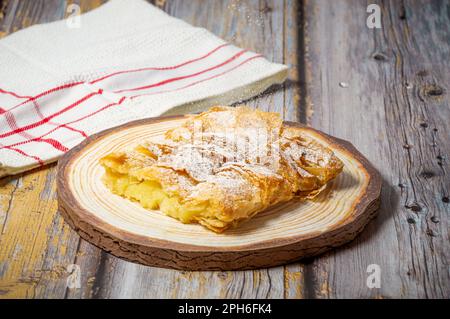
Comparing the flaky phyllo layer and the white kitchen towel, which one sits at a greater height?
the flaky phyllo layer

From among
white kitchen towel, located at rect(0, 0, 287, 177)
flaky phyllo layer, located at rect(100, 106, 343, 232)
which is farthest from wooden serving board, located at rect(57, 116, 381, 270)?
white kitchen towel, located at rect(0, 0, 287, 177)

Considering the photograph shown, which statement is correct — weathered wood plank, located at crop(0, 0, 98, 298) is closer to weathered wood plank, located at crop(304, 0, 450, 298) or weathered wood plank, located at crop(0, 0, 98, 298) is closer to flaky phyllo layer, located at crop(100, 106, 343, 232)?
flaky phyllo layer, located at crop(100, 106, 343, 232)

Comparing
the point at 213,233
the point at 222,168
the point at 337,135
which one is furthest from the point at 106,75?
the point at 213,233

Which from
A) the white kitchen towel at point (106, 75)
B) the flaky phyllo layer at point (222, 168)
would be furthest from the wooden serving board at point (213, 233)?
the white kitchen towel at point (106, 75)

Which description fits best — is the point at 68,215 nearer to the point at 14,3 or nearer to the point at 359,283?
the point at 359,283

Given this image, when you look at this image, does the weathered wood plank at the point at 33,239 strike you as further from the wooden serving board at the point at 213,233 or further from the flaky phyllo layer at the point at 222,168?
the flaky phyllo layer at the point at 222,168

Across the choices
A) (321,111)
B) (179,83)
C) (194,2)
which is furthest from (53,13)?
(321,111)

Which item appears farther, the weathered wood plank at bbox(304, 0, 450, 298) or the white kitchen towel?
the white kitchen towel
